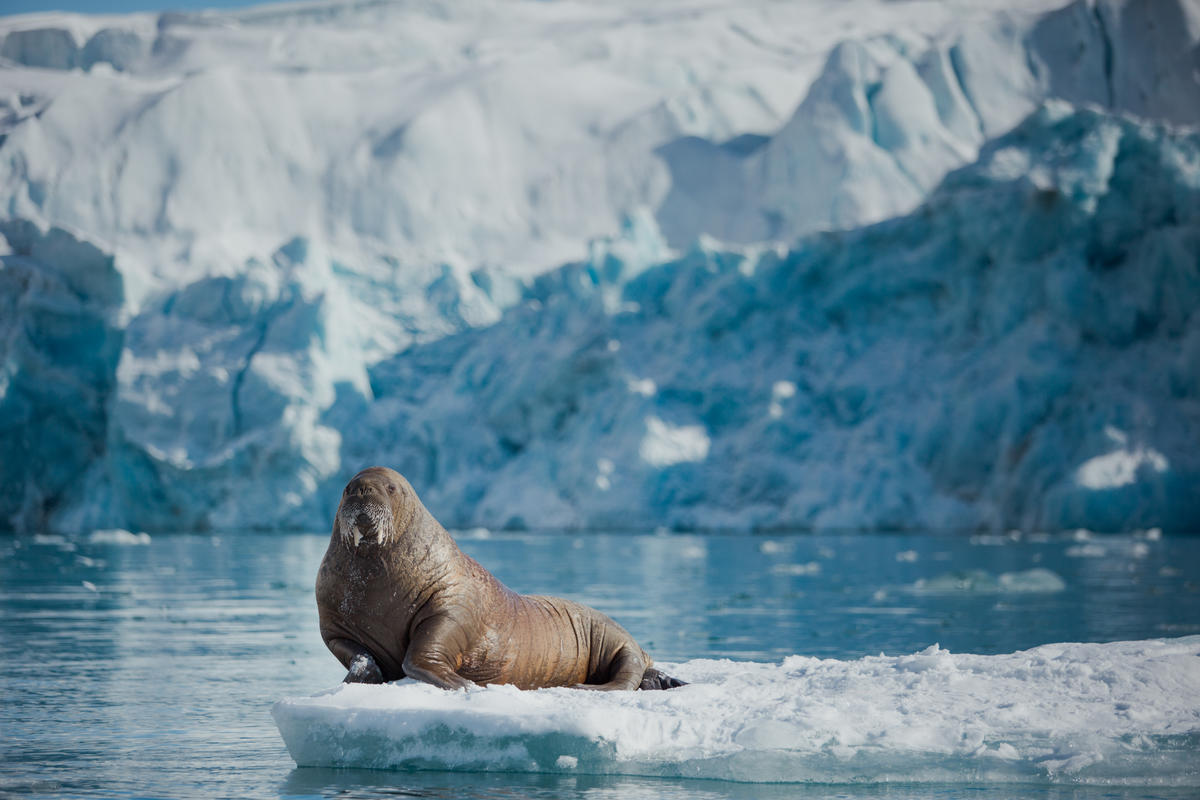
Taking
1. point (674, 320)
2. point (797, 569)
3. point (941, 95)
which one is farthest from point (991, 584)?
point (941, 95)

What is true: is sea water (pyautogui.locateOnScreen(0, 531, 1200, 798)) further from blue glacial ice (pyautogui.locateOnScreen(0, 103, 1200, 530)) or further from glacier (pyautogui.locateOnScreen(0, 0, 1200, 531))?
glacier (pyautogui.locateOnScreen(0, 0, 1200, 531))

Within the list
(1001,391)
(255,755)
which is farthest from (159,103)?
(255,755)

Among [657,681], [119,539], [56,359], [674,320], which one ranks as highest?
[657,681]

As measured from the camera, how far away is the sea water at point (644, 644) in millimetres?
4957

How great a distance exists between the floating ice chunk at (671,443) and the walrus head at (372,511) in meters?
27.0

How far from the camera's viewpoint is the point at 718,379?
112 feet

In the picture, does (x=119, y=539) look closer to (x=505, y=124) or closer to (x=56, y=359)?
(x=56, y=359)

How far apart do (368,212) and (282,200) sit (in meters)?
3.66

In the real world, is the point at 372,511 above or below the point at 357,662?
above

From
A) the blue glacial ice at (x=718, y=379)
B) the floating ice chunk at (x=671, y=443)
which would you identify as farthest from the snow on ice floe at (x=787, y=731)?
the floating ice chunk at (x=671, y=443)

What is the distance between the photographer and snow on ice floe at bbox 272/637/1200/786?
4.86 m

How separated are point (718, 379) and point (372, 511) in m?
28.9

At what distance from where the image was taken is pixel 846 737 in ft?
16.2

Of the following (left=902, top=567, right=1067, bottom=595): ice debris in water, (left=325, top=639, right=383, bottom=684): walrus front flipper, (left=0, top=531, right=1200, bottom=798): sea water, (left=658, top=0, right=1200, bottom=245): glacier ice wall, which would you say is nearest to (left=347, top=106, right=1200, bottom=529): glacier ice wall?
(left=0, top=531, right=1200, bottom=798): sea water
